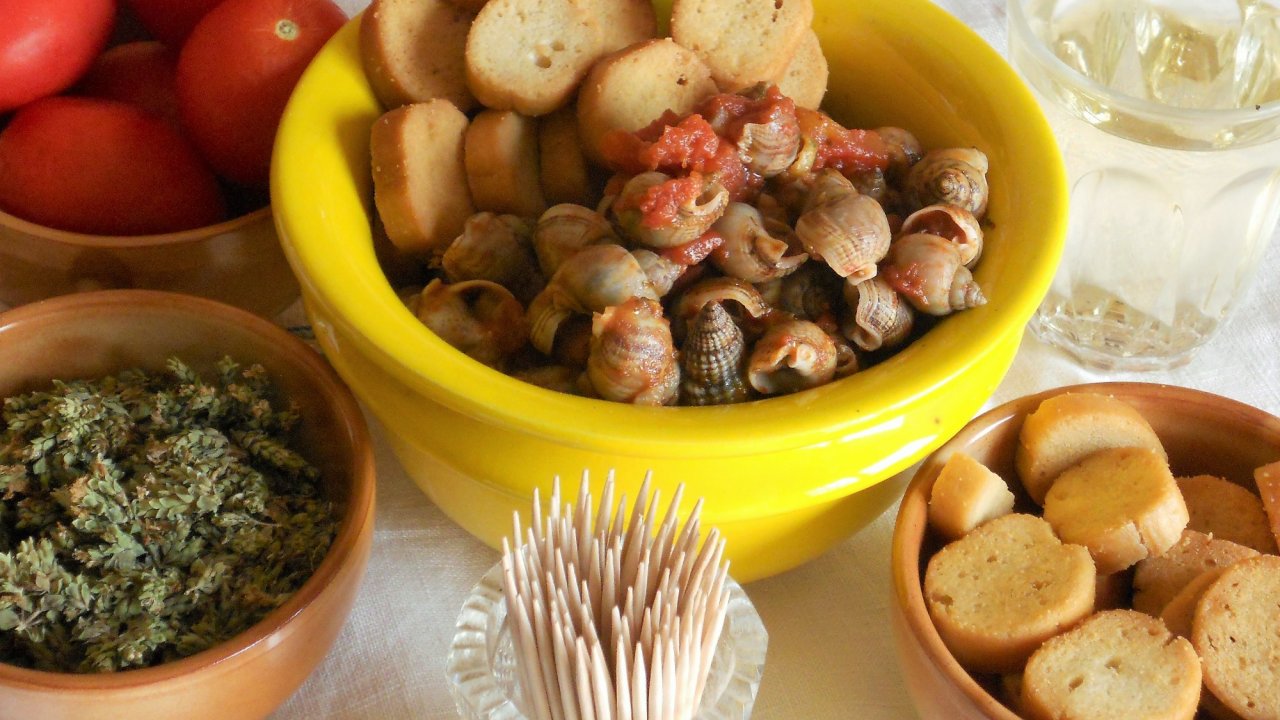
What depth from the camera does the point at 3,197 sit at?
2.83ft

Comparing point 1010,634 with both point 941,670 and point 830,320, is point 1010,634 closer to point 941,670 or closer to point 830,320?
point 941,670

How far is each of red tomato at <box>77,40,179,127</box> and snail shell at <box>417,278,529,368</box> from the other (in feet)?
1.17

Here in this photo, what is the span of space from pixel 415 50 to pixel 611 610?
0.47m

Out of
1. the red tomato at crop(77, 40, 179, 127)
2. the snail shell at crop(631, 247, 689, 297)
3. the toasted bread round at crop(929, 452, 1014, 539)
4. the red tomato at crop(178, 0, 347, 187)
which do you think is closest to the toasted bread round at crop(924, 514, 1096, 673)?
the toasted bread round at crop(929, 452, 1014, 539)

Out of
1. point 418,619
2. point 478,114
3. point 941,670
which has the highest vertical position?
point 478,114

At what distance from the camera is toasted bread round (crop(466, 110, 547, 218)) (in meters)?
0.80

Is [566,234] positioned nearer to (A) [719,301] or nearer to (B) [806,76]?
(A) [719,301]

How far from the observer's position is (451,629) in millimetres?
751

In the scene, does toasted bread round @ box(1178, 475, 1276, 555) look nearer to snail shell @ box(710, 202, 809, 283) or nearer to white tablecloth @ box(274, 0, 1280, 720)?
white tablecloth @ box(274, 0, 1280, 720)

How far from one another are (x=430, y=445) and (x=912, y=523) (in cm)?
28

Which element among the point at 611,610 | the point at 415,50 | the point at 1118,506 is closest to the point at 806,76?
the point at 415,50

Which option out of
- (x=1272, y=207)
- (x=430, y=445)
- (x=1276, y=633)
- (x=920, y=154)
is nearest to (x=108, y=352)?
(x=430, y=445)

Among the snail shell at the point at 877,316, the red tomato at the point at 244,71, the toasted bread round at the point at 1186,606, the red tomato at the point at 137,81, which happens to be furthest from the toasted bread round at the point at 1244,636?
the red tomato at the point at 137,81

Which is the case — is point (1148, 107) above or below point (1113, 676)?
above
